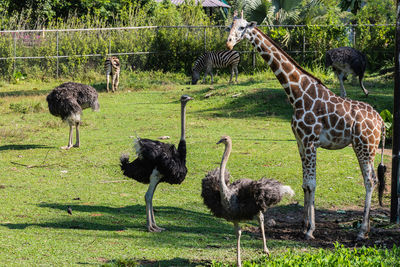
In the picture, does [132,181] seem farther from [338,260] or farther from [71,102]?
[338,260]

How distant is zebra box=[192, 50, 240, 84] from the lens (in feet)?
83.9

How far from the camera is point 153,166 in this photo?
848 cm

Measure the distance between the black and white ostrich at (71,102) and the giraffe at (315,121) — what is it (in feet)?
20.5

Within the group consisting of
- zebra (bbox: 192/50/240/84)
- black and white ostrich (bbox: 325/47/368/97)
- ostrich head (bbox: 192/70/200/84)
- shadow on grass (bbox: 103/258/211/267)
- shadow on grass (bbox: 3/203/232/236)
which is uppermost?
black and white ostrich (bbox: 325/47/368/97)

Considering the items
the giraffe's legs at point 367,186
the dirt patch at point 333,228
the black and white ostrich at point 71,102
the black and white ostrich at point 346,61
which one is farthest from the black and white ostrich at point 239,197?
the black and white ostrich at point 346,61

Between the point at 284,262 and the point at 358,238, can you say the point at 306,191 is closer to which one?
the point at 358,238

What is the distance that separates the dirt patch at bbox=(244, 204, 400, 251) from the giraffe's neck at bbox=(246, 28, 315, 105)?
6.39ft

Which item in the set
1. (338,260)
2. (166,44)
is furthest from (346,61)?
(338,260)

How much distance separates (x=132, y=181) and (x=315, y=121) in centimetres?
428

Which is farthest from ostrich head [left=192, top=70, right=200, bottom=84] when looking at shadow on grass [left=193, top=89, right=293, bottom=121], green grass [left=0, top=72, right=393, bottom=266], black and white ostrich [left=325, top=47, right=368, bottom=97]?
black and white ostrich [left=325, top=47, right=368, bottom=97]

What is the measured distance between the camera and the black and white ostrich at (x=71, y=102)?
13.7 metres

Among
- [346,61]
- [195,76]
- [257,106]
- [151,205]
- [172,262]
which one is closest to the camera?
[172,262]

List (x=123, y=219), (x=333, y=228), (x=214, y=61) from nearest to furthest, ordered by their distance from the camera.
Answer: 1. (x=123, y=219)
2. (x=333, y=228)
3. (x=214, y=61)

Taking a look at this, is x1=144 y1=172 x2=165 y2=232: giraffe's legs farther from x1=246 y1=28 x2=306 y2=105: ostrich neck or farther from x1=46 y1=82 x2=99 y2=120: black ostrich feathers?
x1=46 y1=82 x2=99 y2=120: black ostrich feathers
